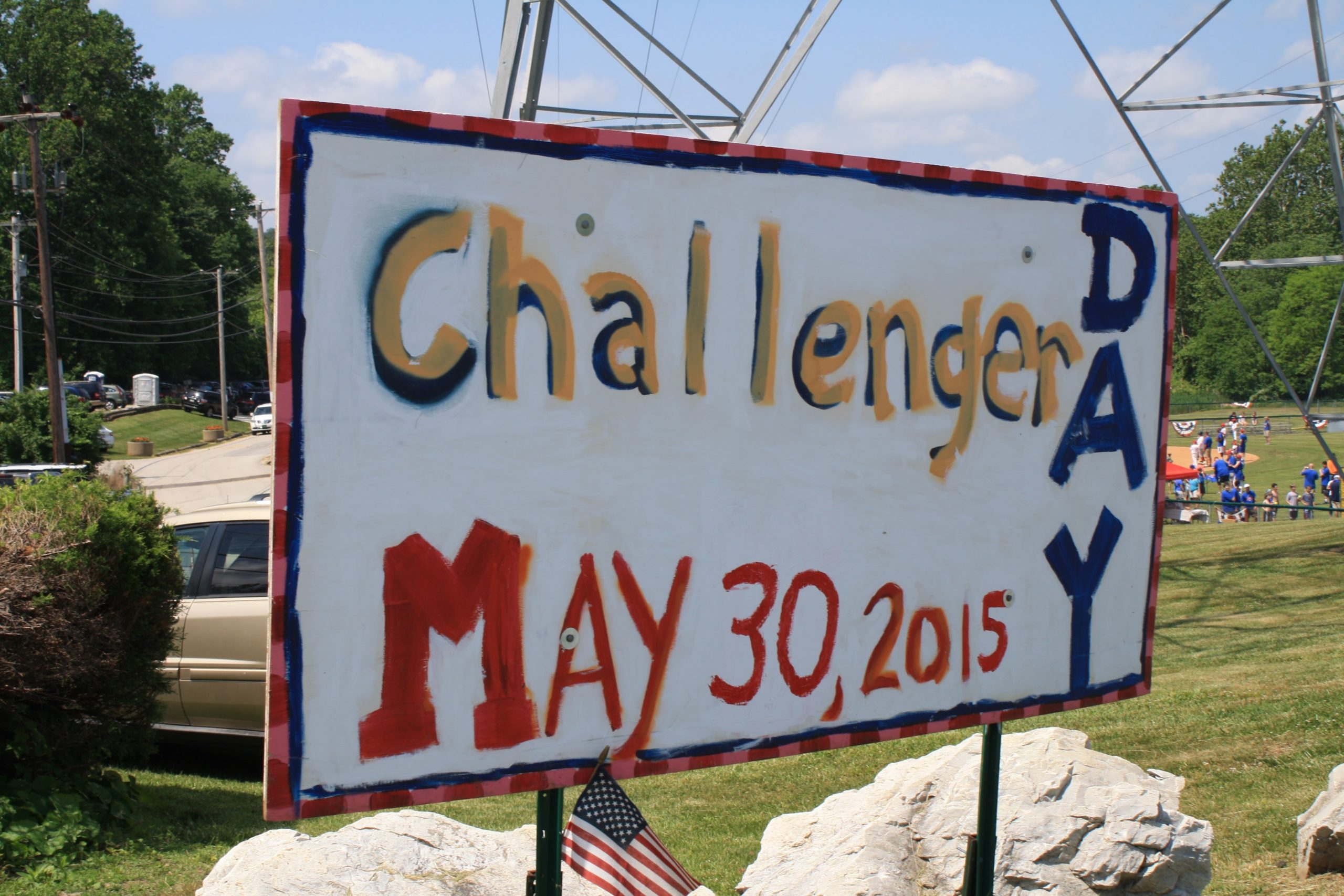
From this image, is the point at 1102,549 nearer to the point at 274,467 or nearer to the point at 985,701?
the point at 985,701

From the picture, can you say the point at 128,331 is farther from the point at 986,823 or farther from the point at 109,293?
the point at 986,823

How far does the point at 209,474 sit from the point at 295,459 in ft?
127

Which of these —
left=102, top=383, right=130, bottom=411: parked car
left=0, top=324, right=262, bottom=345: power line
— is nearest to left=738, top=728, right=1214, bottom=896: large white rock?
left=102, top=383, right=130, bottom=411: parked car

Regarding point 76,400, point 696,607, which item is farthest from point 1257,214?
point 696,607

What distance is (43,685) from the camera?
203 inches

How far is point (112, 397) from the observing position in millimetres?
54219

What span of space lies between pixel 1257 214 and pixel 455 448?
108 m

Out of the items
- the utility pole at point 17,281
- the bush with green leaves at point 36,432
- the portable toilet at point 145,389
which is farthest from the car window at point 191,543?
the portable toilet at point 145,389

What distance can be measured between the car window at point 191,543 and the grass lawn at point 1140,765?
48.1 inches

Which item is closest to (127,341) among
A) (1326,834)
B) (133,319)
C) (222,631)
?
(133,319)

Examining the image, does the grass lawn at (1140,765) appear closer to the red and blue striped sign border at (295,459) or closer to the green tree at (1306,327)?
the red and blue striped sign border at (295,459)

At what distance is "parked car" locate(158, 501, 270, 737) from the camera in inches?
266

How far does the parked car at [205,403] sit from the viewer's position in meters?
58.3

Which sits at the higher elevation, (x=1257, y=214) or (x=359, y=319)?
(x=1257, y=214)
